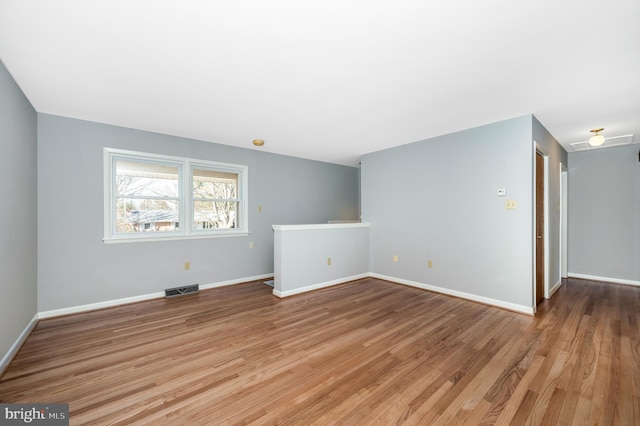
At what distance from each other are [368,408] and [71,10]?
3.06 metres

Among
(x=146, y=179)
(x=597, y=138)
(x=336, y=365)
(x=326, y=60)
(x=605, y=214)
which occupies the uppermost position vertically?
(x=326, y=60)

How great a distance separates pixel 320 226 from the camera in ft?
14.3

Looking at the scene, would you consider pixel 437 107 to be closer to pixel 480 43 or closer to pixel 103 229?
pixel 480 43

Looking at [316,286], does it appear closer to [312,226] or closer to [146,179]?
[312,226]

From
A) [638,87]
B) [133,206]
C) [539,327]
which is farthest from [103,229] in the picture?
[638,87]

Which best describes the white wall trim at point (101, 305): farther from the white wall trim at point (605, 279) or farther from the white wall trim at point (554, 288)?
the white wall trim at point (605, 279)

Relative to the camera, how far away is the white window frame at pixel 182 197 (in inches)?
137

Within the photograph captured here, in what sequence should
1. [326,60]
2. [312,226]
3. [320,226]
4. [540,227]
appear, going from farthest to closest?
[320,226] < [312,226] < [540,227] < [326,60]

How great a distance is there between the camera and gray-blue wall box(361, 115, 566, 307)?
3.27 meters

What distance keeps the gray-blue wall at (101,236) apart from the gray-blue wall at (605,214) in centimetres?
579

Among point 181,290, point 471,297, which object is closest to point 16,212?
point 181,290

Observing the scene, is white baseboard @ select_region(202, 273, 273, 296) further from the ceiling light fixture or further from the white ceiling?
the ceiling light fixture

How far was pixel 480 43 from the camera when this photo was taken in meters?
1.83

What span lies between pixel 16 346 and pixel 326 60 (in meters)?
3.70
